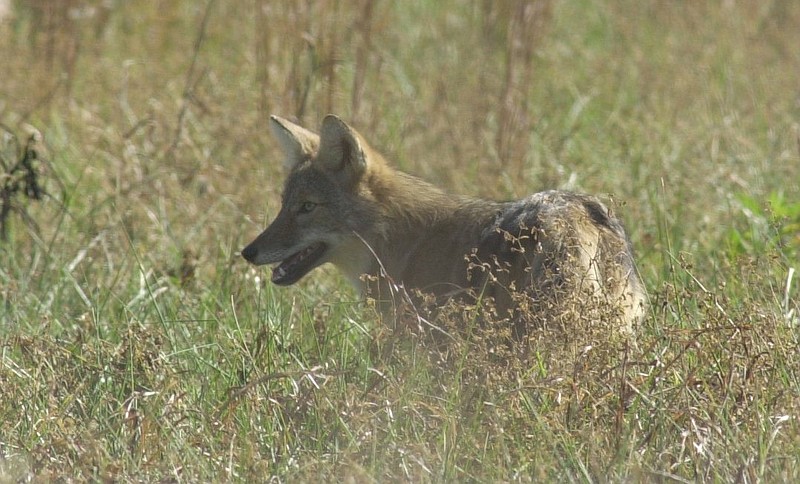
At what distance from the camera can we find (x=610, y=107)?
8.88m

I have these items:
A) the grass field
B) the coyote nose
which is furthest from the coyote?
the grass field

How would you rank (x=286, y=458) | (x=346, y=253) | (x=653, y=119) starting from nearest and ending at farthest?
(x=286, y=458)
(x=346, y=253)
(x=653, y=119)

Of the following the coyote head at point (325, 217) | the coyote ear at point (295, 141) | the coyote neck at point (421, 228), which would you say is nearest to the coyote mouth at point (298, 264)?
the coyote head at point (325, 217)

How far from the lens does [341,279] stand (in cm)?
588

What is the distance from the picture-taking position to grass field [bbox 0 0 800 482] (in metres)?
3.78

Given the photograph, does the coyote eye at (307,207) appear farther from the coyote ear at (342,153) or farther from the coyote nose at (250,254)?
the coyote nose at (250,254)

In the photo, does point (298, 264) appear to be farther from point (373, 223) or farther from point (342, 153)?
point (342, 153)

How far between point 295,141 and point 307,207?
0.37 metres

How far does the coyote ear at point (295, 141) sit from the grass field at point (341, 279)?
21.6 inches

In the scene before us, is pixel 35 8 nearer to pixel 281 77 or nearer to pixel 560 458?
pixel 281 77

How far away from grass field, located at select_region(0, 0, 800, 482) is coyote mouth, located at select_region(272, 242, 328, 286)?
0.30 feet

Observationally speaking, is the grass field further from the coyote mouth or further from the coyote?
the coyote

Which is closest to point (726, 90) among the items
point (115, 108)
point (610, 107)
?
point (610, 107)

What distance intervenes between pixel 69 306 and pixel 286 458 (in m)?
2.21
